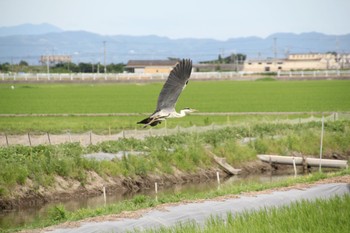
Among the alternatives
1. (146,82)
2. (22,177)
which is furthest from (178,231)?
(146,82)

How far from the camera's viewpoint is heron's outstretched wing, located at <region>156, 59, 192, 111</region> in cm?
1675

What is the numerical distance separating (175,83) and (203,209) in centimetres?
280

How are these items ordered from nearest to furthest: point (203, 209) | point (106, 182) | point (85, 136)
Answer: point (203, 209) → point (106, 182) → point (85, 136)

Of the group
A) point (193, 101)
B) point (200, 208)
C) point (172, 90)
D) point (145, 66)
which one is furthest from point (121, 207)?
point (145, 66)

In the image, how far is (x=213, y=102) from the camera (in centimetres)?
5294

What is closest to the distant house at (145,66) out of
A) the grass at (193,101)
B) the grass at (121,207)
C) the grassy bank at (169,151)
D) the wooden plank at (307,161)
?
the grass at (193,101)

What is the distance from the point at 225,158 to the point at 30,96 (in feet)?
115

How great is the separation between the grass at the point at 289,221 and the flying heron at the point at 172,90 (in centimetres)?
386

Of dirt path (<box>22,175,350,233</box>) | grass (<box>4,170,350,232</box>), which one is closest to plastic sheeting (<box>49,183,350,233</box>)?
dirt path (<box>22,175,350,233</box>)

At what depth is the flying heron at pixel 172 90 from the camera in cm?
1675

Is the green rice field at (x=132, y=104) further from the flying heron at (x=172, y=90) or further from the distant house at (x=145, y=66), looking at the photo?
the distant house at (x=145, y=66)

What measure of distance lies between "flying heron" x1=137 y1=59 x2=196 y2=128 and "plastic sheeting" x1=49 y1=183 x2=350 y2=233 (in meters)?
2.06

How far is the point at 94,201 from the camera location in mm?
22672

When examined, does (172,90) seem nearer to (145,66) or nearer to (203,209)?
(203,209)
